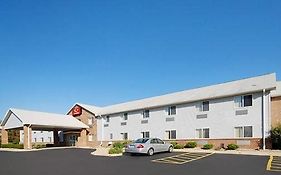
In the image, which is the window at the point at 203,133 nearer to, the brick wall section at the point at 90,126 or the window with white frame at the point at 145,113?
the window with white frame at the point at 145,113

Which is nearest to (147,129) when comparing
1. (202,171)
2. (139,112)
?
(139,112)

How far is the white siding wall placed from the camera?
23375 mm

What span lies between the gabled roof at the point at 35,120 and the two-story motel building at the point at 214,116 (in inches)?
91.5

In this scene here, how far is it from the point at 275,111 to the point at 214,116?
5.35 metres

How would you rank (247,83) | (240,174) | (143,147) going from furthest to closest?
(247,83) → (143,147) → (240,174)

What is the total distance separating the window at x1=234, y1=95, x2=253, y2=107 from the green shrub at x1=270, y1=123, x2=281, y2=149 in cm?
294

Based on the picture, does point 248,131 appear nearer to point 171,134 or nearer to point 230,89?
point 230,89

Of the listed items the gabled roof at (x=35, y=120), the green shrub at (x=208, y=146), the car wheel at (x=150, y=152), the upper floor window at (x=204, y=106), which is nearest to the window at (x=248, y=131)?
the green shrub at (x=208, y=146)

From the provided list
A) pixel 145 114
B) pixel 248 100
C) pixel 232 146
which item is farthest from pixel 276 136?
pixel 145 114

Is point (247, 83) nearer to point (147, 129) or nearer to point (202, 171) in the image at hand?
point (147, 129)

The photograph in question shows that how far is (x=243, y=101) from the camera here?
2441 cm

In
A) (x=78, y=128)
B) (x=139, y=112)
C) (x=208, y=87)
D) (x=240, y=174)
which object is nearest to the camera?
(x=240, y=174)

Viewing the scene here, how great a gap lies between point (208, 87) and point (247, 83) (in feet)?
17.5

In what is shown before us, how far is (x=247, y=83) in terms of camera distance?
26578mm
